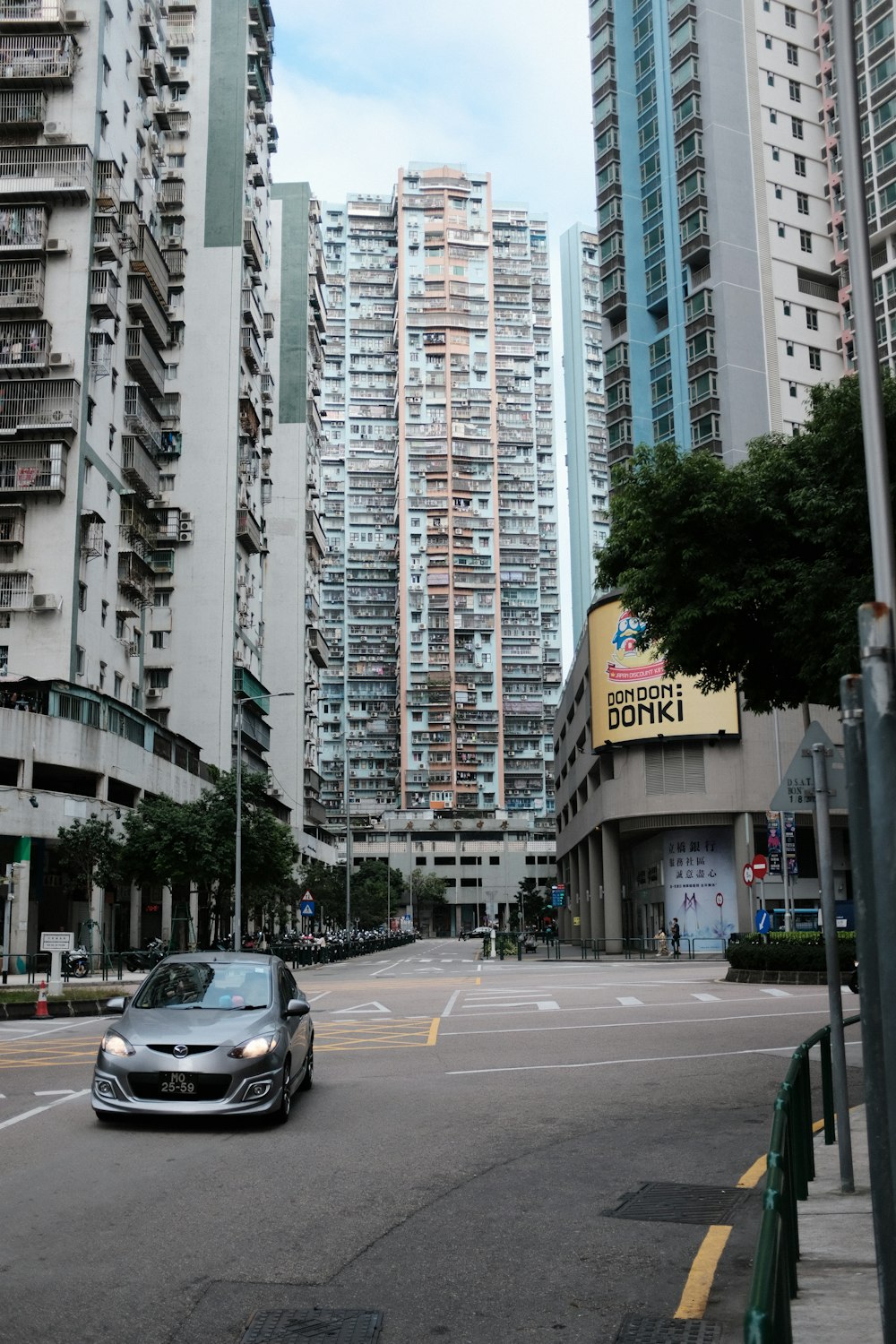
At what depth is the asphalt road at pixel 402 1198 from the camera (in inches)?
222

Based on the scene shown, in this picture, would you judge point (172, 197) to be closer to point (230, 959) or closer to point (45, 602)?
point (45, 602)

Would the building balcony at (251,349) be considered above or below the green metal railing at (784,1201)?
above

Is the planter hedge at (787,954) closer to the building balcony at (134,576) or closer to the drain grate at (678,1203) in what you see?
the drain grate at (678,1203)

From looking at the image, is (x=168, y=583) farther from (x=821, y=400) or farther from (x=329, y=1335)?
(x=329, y=1335)

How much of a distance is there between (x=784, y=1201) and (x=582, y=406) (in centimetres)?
14285

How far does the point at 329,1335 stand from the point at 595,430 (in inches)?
5530

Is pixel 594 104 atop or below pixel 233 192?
atop

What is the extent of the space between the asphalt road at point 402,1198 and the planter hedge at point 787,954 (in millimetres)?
12783

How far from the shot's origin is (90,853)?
4412 centimetres

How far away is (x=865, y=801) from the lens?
163 inches

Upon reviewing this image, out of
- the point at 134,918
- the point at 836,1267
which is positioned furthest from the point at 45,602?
the point at 836,1267

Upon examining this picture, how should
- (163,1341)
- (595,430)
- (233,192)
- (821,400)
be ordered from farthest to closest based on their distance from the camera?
(595,430), (233,192), (821,400), (163,1341)

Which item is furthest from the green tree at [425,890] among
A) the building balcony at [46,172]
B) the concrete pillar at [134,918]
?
the building balcony at [46,172]

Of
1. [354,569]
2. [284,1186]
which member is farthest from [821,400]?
[354,569]
